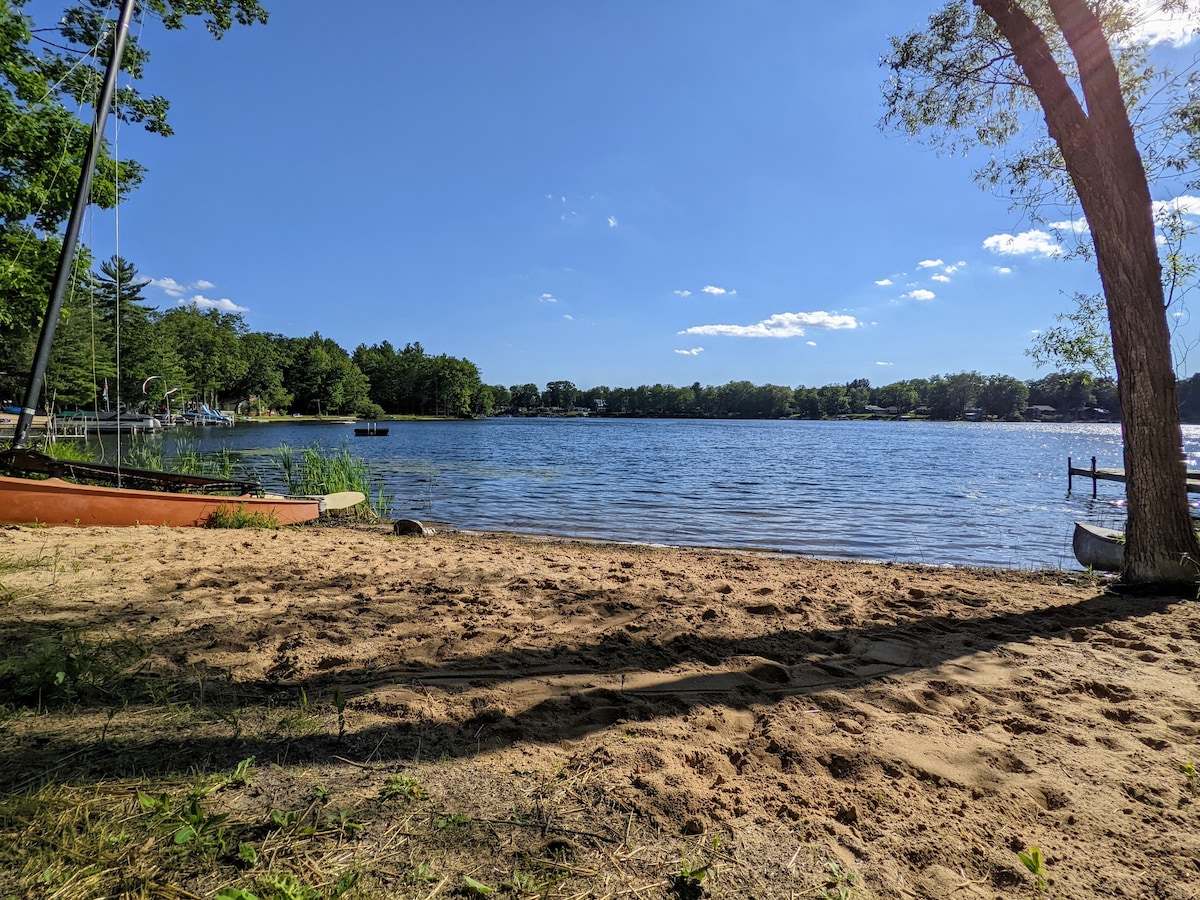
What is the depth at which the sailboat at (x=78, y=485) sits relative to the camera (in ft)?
23.2

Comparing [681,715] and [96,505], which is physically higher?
[96,505]

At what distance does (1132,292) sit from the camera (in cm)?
555

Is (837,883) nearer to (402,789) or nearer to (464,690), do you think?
(402,789)

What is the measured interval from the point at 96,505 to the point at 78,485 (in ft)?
1.27

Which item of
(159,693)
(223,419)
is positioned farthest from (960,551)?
(223,419)

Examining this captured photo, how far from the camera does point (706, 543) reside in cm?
1089

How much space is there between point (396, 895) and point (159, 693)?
1.86m

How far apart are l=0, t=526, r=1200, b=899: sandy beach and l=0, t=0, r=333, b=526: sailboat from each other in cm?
250

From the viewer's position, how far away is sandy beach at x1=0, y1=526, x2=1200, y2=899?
1.93 m

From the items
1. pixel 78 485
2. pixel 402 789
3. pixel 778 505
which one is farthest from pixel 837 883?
pixel 778 505

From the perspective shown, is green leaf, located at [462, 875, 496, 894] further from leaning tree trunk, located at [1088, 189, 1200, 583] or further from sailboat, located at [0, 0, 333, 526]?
sailboat, located at [0, 0, 333, 526]

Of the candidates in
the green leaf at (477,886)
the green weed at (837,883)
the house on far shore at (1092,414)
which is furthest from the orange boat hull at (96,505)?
the house on far shore at (1092,414)

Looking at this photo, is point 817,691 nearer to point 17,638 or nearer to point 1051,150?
point 17,638

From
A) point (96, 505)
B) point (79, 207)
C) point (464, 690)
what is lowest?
point (464, 690)
